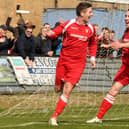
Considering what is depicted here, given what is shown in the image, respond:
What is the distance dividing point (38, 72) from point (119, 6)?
13.5 ft

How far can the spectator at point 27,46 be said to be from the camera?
19500mm

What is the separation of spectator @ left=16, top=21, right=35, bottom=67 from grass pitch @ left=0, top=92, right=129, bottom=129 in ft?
4.17

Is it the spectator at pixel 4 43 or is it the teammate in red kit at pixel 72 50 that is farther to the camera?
the spectator at pixel 4 43

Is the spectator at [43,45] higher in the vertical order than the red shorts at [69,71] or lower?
lower

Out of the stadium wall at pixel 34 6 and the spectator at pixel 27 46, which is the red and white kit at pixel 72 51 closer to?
the spectator at pixel 27 46

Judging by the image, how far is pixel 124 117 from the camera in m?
14.8

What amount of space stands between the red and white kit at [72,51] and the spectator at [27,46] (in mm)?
7053

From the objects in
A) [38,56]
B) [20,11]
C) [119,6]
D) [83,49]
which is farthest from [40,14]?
[83,49]

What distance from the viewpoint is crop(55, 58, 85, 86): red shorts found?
12.3 meters

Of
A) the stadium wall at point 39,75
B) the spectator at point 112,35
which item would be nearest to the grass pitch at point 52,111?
the stadium wall at point 39,75

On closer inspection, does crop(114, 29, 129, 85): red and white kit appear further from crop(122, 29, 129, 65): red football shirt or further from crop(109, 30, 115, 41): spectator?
crop(109, 30, 115, 41): spectator

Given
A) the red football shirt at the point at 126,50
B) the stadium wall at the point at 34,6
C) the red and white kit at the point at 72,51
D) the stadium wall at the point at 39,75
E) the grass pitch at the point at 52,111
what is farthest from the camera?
the stadium wall at the point at 34,6

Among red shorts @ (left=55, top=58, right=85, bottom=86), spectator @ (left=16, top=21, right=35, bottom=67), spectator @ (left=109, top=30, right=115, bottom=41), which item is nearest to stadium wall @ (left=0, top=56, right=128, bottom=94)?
spectator @ (left=16, top=21, right=35, bottom=67)

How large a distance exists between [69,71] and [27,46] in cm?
738
